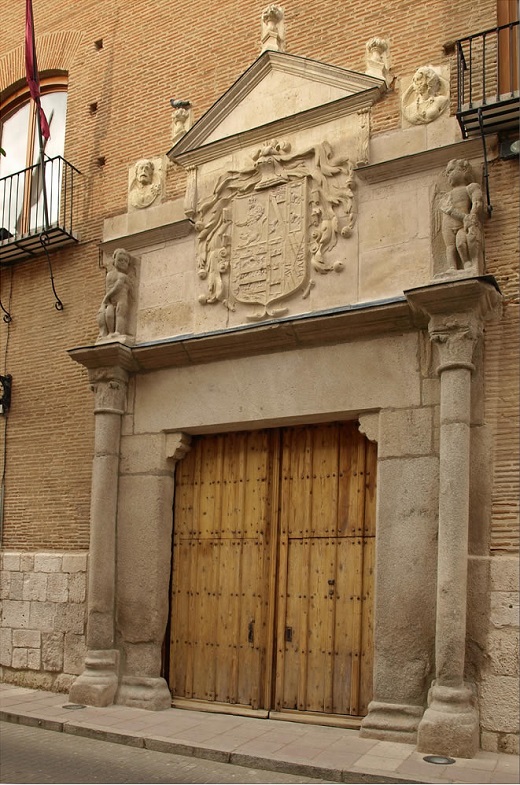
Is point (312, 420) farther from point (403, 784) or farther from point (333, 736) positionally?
point (403, 784)

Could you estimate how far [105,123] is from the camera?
32.2ft

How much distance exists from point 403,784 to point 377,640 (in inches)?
57.8

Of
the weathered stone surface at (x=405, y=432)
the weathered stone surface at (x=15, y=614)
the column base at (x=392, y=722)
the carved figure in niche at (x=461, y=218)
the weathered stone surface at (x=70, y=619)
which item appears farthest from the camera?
the weathered stone surface at (x=15, y=614)

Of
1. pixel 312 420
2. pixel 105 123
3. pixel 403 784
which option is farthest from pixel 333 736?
pixel 105 123

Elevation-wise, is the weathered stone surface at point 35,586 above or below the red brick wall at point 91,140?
below

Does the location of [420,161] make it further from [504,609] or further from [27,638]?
[27,638]

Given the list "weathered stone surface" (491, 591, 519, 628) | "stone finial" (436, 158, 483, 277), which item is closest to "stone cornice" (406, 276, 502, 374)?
"stone finial" (436, 158, 483, 277)

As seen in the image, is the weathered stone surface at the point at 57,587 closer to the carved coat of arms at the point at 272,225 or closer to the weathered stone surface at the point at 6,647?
the weathered stone surface at the point at 6,647

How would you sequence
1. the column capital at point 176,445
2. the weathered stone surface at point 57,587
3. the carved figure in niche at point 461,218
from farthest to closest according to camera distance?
the weathered stone surface at point 57,587
the column capital at point 176,445
the carved figure in niche at point 461,218

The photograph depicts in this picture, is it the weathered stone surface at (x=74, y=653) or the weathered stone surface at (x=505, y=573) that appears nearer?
the weathered stone surface at (x=505, y=573)

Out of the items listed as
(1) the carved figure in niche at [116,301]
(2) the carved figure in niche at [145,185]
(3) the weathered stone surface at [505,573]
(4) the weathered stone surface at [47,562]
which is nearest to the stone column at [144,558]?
(4) the weathered stone surface at [47,562]

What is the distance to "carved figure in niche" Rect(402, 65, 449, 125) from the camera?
7.36m

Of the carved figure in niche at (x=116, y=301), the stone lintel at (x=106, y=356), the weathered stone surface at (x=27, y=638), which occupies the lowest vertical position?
the weathered stone surface at (x=27, y=638)

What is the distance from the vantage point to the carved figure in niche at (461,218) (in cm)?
673
